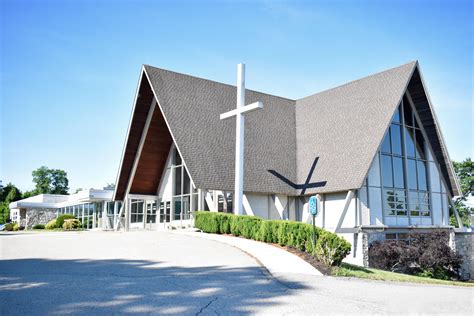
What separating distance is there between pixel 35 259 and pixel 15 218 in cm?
3756

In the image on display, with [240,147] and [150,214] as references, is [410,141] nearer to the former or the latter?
[240,147]

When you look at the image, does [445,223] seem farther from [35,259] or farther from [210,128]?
[35,259]

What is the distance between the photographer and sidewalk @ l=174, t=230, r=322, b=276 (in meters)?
11.2

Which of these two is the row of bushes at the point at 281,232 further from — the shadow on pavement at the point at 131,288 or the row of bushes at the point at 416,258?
the row of bushes at the point at 416,258

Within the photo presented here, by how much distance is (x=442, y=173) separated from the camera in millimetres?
27203

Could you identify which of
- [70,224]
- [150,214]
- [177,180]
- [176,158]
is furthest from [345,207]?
[70,224]

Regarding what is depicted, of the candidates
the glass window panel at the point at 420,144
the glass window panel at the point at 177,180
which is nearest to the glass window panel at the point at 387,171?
the glass window panel at the point at 420,144

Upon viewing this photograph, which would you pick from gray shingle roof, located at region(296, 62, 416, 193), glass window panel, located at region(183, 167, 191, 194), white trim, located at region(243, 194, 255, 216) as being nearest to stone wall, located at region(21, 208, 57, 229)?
glass window panel, located at region(183, 167, 191, 194)

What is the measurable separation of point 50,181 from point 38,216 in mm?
61760

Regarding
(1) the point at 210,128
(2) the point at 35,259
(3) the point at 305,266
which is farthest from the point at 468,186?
(2) the point at 35,259

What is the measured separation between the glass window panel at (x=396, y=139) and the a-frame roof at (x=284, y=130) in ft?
6.52

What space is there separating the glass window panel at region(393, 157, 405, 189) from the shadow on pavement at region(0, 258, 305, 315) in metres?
15.6

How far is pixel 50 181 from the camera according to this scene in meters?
102

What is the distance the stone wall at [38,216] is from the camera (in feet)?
145
